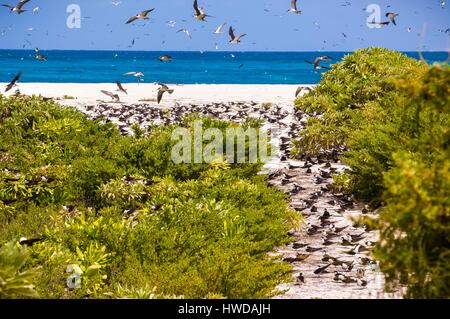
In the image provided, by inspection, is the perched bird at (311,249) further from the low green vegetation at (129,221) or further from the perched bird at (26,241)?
the perched bird at (26,241)

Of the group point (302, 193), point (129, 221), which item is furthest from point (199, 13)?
point (129, 221)

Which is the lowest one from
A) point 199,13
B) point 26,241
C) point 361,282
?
point 361,282

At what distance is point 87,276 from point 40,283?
18.7 inches

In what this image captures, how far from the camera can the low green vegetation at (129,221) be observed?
5898 millimetres

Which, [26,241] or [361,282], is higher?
[26,241]

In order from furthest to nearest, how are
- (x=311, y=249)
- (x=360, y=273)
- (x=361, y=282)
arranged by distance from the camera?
(x=311, y=249), (x=360, y=273), (x=361, y=282)

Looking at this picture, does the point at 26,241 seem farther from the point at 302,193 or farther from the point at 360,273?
the point at 302,193

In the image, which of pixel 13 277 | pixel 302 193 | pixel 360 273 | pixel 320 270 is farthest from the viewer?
pixel 302 193

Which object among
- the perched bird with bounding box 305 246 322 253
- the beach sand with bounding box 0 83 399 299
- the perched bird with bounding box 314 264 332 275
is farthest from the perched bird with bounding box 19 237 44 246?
the perched bird with bounding box 305 246 322 253

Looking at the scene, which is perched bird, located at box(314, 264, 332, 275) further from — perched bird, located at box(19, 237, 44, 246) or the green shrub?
the green shrub

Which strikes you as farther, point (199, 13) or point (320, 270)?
point (199, 13)

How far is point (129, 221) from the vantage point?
7.90m

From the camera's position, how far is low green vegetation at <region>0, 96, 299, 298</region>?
5.90 meters
